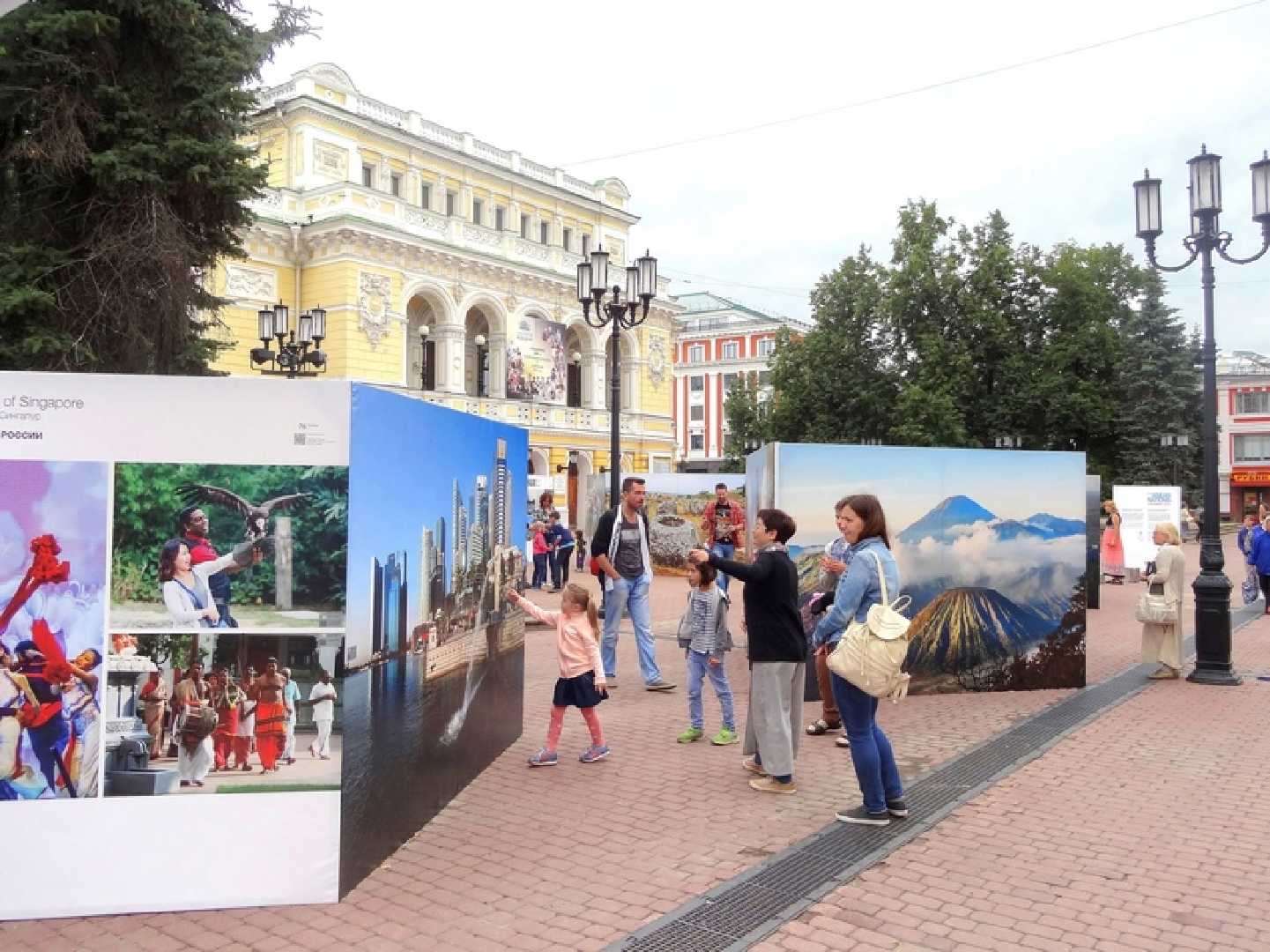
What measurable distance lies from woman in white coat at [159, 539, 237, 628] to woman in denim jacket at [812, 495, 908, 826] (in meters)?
3.34

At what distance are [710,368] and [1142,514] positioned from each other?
215 feet

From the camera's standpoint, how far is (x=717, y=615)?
7.32m

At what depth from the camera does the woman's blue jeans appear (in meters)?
5.59

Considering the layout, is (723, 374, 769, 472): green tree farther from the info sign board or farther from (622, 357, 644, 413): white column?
the info sign board

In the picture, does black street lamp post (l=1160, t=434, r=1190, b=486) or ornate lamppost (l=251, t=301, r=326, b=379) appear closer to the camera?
ornate lamppost (l=251, t=301, r=326, b=379)

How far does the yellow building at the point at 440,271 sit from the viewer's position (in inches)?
1411

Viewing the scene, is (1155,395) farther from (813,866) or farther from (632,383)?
(813,866)

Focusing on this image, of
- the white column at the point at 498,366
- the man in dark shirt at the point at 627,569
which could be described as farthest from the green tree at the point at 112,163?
the white column at the point at 498,366

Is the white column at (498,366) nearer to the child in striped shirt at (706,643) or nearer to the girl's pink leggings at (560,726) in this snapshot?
the child in striped shirt at (706,643)

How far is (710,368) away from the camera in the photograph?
8681 centimetres

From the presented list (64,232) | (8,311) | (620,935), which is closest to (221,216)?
(64,232)

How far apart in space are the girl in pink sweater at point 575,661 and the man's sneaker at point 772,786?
1.19 metres

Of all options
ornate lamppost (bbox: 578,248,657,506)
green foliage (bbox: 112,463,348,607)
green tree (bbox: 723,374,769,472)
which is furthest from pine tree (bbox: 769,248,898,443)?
green foliage (bbox: 112,463,348,607)

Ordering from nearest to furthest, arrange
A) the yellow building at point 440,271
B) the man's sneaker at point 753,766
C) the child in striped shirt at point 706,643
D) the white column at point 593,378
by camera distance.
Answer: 1. the man's sneaker at point 753,766
2. the child in striped shirt at point 706,643
3. the yellow building at point 440,271
4. the white column at point 593,378
